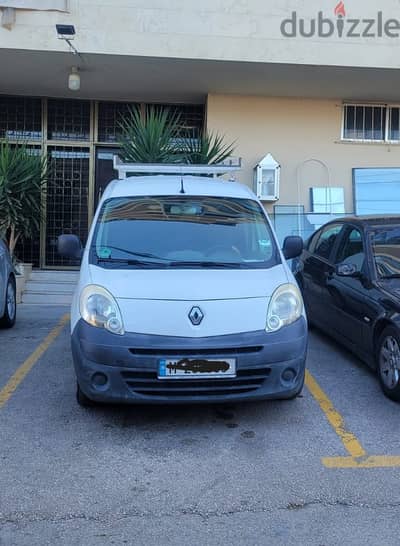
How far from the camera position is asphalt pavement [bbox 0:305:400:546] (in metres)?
2.89

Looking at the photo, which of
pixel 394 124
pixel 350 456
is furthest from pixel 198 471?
pixel 394 124

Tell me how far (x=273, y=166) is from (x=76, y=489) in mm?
7868

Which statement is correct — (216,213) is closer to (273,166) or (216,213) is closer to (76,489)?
(76,489)

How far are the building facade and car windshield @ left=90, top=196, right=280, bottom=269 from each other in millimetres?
4408

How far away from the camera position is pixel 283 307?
4117 mm

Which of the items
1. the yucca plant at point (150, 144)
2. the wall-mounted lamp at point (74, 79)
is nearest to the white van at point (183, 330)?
the yucca plant at point (150, 144)

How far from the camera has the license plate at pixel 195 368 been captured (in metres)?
3.79

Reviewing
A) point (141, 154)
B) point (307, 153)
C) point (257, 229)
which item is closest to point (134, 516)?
point (257, 229)

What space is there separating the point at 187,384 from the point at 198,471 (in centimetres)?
59

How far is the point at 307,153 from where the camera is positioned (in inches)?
416

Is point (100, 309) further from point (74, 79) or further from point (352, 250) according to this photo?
point (74, 79)

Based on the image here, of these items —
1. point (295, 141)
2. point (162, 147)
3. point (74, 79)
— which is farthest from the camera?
point (295, 141)

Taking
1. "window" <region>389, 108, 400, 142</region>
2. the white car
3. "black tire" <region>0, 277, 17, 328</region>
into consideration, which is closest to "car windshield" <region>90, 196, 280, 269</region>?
the white car

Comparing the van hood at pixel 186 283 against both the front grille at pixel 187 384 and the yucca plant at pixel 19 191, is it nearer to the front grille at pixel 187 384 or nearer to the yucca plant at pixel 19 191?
the front grille at pixel 187 384
